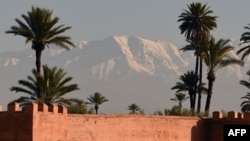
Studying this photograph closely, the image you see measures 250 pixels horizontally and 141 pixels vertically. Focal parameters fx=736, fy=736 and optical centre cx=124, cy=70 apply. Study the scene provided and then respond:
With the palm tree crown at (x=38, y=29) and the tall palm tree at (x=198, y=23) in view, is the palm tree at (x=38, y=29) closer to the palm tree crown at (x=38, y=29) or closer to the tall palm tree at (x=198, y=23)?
the palm tree crown at (x=38, y=29)

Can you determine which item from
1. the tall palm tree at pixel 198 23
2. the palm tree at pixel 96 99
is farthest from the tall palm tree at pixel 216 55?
the palm tree at pixel 96 99

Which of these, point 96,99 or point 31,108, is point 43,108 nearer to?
point 31,108

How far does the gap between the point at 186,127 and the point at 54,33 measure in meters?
14.0

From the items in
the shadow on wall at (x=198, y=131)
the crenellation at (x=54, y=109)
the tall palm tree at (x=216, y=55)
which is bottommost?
the shadow on wall at (x=198, y=131)

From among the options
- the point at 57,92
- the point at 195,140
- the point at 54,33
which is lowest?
the point at 195,140

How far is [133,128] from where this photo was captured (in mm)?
41219

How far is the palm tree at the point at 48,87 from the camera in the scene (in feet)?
163

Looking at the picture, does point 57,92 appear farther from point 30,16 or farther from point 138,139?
point 138,139

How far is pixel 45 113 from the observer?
117 feet

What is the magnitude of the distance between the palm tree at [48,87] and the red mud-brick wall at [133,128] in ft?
31.3

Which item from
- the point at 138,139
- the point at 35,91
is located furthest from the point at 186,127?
the point at 35,91

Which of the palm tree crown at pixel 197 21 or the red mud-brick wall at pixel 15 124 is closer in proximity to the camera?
the red mud-brick wall at pixel 15 124

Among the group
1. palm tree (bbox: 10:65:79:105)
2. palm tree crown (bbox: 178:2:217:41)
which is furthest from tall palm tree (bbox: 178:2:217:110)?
palm tree (bbox: 10:65:79:105)

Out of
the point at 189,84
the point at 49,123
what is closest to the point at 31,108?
the point at 49,123
